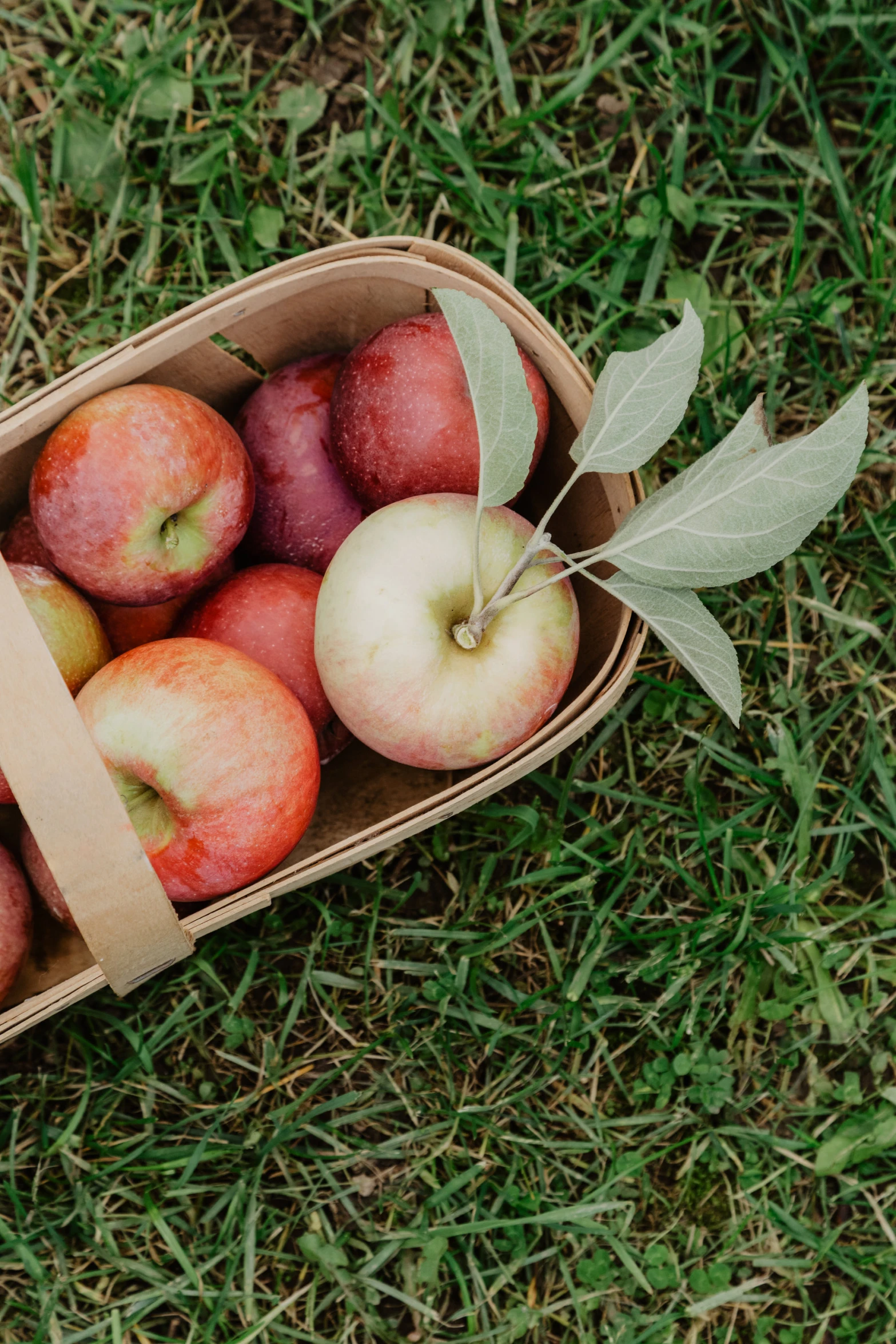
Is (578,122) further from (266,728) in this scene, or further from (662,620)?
(266,728)

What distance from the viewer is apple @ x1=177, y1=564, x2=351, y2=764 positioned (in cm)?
153

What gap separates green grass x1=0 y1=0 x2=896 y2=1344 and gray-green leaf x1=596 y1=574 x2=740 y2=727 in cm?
56

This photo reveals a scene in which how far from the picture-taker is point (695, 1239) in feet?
5.91

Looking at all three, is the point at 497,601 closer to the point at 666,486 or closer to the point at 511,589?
the point at 511,589

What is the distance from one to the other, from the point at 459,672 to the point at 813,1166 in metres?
1.20

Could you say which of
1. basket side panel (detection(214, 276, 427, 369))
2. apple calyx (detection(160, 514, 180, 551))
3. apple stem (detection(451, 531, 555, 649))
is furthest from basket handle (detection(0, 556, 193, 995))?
basket side panel (detection(214, 276, 427, 369))

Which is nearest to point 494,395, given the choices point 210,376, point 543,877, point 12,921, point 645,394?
point 645,394

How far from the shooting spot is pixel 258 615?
1533mm

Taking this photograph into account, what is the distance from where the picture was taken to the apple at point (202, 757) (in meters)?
1.31

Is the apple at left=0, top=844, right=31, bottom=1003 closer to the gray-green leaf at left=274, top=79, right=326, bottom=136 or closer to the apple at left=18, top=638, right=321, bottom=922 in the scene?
the apple at left=18, top=638, right=321, bottom=922

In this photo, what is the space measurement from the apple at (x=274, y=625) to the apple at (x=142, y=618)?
58 millimetres

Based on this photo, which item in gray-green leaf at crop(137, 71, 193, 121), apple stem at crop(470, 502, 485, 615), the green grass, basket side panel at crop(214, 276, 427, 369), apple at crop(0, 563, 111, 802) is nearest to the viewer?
apple stem at crop(470, 502, 485, 615)

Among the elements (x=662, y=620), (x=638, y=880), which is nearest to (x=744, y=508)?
(x=662, y=620)

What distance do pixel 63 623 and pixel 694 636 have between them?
89 cm
